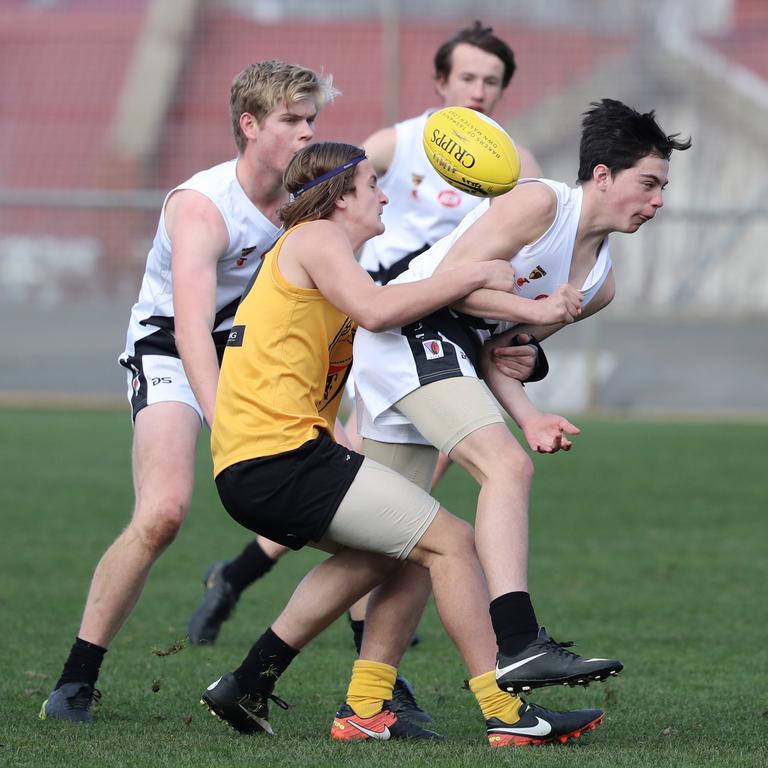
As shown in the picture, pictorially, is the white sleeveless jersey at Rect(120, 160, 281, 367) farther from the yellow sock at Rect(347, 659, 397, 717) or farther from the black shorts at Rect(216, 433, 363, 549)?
the yellow sock at Rect(347, 659, 397, 717)

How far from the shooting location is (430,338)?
4.26 m

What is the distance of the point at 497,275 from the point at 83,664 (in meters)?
1.83

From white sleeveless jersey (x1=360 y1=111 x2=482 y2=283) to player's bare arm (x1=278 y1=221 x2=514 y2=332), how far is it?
2402 mm

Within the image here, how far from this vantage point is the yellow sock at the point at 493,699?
4070 mm

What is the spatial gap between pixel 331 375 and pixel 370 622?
0.76m

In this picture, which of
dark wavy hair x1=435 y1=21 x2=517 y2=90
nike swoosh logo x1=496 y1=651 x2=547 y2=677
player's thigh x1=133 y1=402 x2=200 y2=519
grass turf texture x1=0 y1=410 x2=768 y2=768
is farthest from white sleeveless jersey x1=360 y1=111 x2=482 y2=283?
nike swoosh logo x1=496 y1=651 x2=547 y2=677

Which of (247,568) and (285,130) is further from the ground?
(285,130)

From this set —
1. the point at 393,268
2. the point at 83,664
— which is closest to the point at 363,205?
the point at 83,664

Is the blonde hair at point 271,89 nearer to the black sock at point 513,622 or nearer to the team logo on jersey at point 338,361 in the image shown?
the team logo on jersey at point 338,361

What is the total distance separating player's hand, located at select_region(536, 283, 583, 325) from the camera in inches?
162

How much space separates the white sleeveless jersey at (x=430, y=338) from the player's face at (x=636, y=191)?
0.38ft

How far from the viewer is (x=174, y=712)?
4695 millimetres

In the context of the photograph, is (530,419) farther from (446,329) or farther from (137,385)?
(137,385)

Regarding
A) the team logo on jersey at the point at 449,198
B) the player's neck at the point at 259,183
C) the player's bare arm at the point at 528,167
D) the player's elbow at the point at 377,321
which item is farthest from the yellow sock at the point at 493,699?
the team logo on jersey at the point at 449,198
